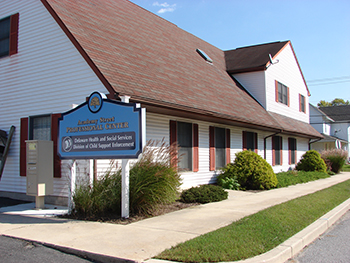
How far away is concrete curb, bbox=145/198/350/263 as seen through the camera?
16.7ft

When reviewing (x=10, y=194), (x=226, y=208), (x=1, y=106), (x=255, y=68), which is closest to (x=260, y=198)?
(x=226, y=208)

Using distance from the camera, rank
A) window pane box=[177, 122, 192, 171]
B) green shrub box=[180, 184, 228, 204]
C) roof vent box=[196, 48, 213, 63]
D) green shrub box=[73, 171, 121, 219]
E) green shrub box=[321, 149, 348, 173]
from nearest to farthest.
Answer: green shrub box=[73, 171, 121, 219] < green shrub box=[180, 184, 228, 204] < window pane box=[177, 122, 192, 171] < roof vent box=[196, 48, 213, 63] < green shrub box=[321, 149, 348, 173]

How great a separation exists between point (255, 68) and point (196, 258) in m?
16.8

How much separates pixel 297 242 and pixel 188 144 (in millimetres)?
7228

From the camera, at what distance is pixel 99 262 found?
206 inches

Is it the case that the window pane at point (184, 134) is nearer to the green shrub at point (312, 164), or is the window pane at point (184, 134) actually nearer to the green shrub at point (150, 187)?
the green shrub at point (150, 187)

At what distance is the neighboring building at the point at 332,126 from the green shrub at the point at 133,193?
39628 millimetres

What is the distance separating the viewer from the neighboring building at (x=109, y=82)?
393 inches

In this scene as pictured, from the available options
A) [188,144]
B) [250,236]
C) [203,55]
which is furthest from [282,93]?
[250,236]

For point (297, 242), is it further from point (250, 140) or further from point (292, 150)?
point (292, 150)

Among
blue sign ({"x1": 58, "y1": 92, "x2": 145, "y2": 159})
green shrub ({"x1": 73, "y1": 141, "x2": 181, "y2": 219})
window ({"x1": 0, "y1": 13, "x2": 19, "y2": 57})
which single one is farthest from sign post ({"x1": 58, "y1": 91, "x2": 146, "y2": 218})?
window ({"x1": 0, "y1": 13, "x2": 19, "y2": 57})

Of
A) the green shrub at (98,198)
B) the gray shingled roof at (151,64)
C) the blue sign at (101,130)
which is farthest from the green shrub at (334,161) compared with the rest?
the blue sign at (101,130)

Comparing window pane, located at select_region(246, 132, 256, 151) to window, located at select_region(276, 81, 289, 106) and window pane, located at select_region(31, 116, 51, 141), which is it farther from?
window pane, located at select_region(31, 116, 51, 141)

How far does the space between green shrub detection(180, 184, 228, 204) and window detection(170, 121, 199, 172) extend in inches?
63.4
